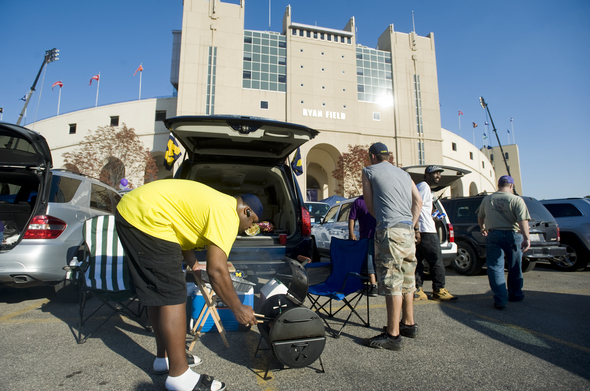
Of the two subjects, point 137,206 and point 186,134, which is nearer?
point 137,206

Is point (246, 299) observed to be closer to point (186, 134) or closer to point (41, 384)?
point (41, 384)

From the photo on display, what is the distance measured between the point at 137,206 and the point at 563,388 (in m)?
2.92

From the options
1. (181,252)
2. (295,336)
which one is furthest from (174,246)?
(295,336)

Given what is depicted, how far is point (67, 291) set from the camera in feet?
13.1

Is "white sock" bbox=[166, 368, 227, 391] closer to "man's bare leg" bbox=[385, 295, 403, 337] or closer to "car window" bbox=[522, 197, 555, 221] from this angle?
"man's bare leg" bbox=[385, 295, 403, 337]

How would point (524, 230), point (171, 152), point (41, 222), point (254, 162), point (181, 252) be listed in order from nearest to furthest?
point (181, 252) < point (41, 222) < point (171, 152) < point (524, 230) < point (254, 162)

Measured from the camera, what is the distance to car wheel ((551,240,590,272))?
7.07 m

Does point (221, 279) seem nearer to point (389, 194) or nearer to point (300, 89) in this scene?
point (389, 194)

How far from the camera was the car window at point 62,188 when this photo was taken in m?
3.89

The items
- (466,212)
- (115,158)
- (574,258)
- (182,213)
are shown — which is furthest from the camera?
(115,158)

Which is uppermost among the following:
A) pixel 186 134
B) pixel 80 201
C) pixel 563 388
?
pixel 186 134

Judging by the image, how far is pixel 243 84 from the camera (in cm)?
2703

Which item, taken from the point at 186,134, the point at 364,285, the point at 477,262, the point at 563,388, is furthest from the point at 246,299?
the point at 477,262

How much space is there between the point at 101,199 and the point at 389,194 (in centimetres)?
435
